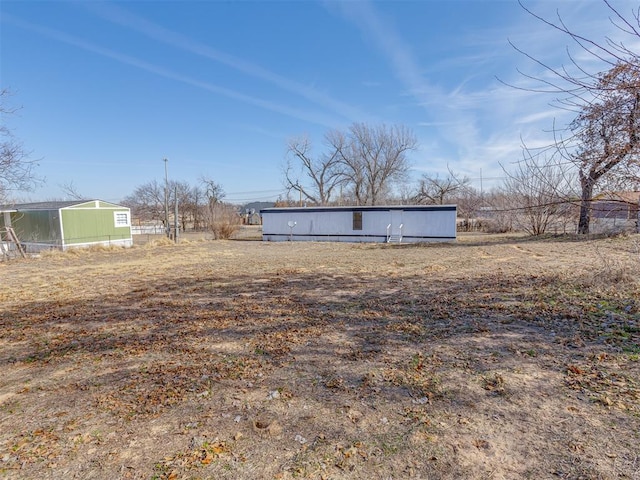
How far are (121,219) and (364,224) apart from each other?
15.7 meters

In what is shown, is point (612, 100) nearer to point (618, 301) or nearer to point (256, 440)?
point (256, 440)

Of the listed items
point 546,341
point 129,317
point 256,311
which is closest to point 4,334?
point 129,317

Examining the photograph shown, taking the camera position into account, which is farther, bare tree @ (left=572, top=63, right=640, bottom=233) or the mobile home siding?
the mobile home siding

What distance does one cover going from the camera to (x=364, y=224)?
18.8 metres

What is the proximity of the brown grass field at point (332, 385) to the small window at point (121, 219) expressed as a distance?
17952 millimetres

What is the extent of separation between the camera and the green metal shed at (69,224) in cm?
1873

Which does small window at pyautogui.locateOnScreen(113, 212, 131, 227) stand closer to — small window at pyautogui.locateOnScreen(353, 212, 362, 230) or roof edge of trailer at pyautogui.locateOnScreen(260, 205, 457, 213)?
roof edge of trailer at pyautogui.locateOnScreen(260, 205, 457, 213)

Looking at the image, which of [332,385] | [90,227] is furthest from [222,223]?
[332,385]

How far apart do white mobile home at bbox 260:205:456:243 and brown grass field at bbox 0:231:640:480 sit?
11.9 meters

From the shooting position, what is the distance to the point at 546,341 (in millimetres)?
3375

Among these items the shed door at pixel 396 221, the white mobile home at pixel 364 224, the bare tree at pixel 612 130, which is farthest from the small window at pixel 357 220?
the bare tree at pixel 612 130

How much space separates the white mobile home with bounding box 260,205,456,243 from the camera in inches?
688

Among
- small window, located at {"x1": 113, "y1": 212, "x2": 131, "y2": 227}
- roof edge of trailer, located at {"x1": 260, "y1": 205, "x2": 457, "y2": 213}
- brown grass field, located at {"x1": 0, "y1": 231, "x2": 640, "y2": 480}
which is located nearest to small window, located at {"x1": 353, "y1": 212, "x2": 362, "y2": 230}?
roof edge of trailer, located at {"x1": 260, "y1": 205, "x2": 457, "y2": 213}

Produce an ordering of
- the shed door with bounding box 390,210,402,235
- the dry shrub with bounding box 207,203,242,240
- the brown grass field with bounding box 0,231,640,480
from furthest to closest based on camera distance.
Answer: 1. the dry shrub with bounding box 207,203,242,240
2. the shed door with bounding box 390,210,402,235
3. the brown grass field with bounding box 0,231,640,480
